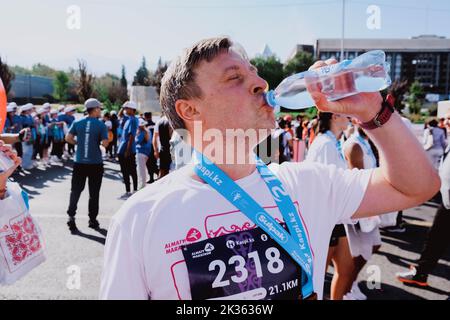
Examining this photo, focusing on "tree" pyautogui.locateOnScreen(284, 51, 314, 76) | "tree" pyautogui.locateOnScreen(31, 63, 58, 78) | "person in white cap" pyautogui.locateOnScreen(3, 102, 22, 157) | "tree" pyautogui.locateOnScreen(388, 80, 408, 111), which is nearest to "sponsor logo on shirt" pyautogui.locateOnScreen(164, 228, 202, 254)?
"tree" pyautogui.locateOnScreen(388, 80, 408, 111)

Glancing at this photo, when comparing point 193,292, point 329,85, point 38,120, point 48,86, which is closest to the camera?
point 193,292

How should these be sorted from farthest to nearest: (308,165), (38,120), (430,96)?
1. (430,96)
2. (38,120)
3. (308,165)

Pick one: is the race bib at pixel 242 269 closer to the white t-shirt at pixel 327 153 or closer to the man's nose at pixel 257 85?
the man's nose at pixel 257 85

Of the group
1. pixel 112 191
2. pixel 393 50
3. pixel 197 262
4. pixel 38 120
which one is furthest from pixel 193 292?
pixel 393 50

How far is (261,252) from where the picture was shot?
1.26 metres

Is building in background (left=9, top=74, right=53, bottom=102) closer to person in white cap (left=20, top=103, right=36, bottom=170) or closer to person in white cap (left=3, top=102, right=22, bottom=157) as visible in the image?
person in white cap (left=20, top=103, right=36, bottom=170)

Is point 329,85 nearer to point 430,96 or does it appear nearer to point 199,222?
point 199,222

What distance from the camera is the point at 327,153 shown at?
370cm

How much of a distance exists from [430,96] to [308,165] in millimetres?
73387

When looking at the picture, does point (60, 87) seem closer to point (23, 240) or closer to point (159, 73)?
point (159, 73)

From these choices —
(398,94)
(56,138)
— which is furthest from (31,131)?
(398,94)

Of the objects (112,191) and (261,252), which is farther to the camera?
(112,191)

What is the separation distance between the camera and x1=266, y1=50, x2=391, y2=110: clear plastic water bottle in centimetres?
136

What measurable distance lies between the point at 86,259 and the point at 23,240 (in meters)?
2.86
